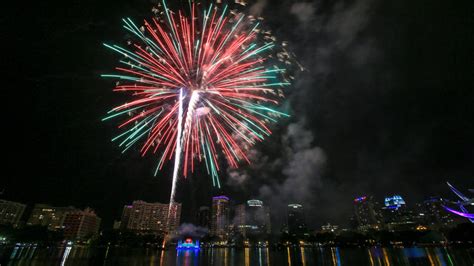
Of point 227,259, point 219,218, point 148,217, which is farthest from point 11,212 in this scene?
point 227,259

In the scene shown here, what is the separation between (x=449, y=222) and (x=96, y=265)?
241 metres

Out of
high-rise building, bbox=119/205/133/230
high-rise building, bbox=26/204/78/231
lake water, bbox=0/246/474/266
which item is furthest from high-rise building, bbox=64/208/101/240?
lake water, bbox=0/246/474/266

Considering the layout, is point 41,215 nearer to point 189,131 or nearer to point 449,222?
point 189,131

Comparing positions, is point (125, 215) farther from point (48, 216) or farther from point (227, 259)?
point (227, 259)

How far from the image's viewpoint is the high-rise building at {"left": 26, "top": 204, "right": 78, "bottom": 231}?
14625 centimetres

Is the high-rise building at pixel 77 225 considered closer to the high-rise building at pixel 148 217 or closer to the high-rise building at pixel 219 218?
the high-rise building at pixel 148 217

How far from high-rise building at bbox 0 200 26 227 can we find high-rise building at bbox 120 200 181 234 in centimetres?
5514

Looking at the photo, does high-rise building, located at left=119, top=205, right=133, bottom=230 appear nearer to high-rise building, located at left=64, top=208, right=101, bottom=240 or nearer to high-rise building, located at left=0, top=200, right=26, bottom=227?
high-rise building, located at left=64, top=208, right=101, bottom=240

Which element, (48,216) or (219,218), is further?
(219,218)

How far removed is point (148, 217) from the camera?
169 meters

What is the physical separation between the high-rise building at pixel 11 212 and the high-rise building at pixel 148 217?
5514 centimetres

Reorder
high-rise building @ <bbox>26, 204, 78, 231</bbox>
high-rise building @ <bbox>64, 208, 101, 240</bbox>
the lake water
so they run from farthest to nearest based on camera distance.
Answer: high-rise building @ <bbox>64, 208, 101, 240</bbox>, high-rise building @ <bbox>26, 204, 78, 231</bbox>, the lake water

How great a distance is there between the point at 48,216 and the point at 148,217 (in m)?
53.9

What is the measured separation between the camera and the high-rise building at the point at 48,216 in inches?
5758
